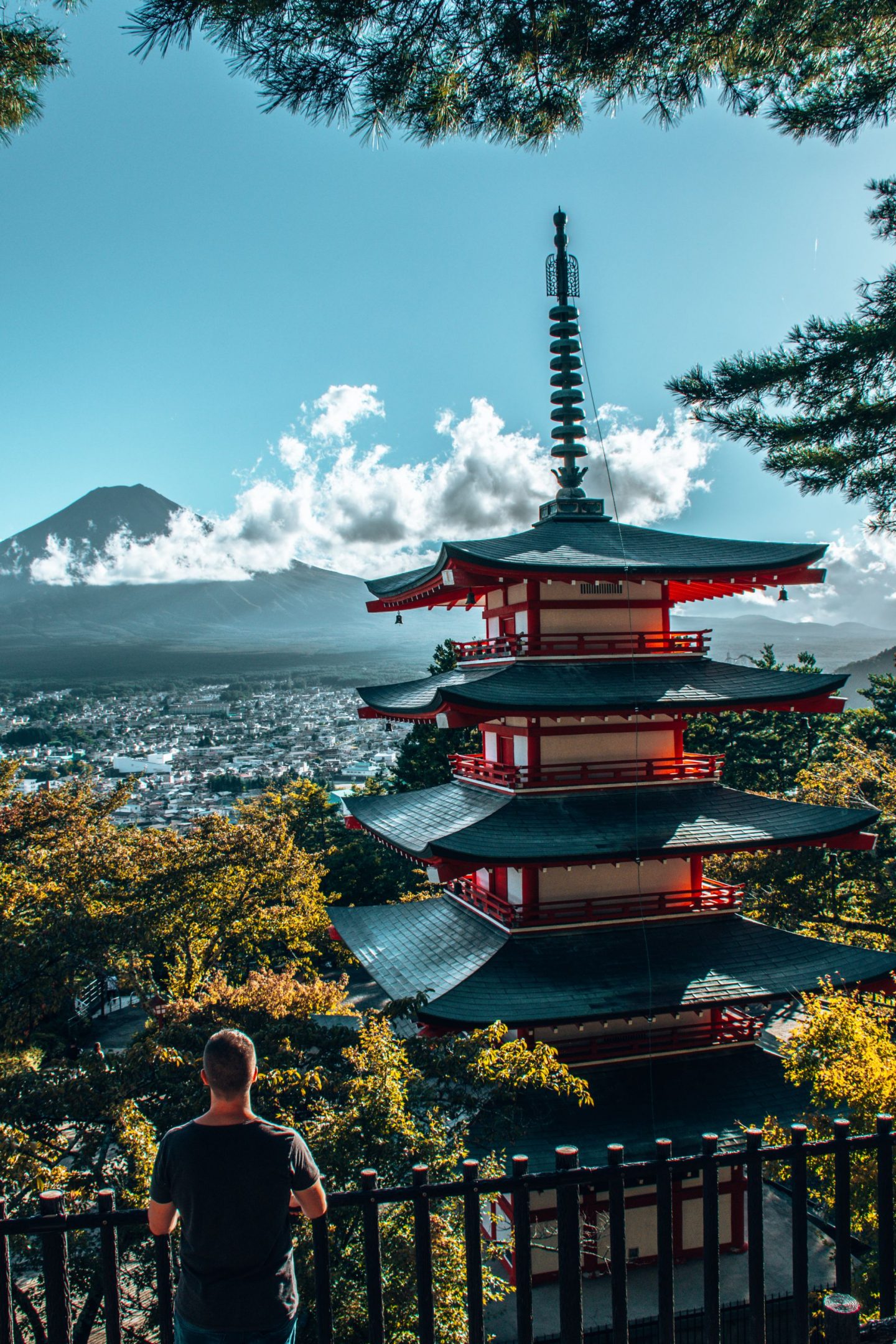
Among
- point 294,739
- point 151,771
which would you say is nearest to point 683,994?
point 151,771

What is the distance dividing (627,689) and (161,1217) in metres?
10.5

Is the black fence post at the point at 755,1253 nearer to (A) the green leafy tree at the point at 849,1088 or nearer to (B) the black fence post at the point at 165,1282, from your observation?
(B) the black fence post at the point at 165,1282

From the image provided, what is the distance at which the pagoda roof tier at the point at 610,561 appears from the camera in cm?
1262

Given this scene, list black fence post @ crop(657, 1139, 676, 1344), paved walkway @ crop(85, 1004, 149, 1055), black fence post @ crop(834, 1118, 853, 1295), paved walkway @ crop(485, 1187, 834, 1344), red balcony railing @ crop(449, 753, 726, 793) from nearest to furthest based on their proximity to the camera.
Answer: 1. black fence post @ crop(657, 1139, 676, 1344)
2. black fence post @ crop(834, 1118, 853, 1295)
3. paved walkway @ crop(485, 1187, 834, 1344)
4. red balcony railing @ crop(449, 753, 726, 793)
5. paved walkway @ crop(85, 1004, 149, 1055)

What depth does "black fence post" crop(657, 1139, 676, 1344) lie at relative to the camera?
12.6 ft

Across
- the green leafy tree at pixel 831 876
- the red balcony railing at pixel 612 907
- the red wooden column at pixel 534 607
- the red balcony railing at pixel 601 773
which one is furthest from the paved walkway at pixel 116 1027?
the red wooden column at pixel 534 607

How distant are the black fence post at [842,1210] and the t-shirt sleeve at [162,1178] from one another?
2.89m

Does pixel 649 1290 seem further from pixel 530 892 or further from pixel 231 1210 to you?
pixel 231 1210

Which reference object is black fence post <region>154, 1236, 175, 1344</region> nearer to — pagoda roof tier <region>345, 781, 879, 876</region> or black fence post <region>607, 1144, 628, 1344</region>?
black fence post <region>607, 1144, 628, 1344</region>

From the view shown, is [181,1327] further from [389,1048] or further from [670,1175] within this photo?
[389,1048]

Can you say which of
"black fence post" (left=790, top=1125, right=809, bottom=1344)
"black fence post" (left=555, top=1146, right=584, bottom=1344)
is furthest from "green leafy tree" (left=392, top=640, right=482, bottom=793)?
"black fence post" (left=555, top=1146, right=584, bottom=1344)

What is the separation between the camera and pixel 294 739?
127 meters

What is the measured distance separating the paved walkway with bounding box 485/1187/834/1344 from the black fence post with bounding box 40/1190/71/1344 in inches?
353

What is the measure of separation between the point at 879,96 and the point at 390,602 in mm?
10760
